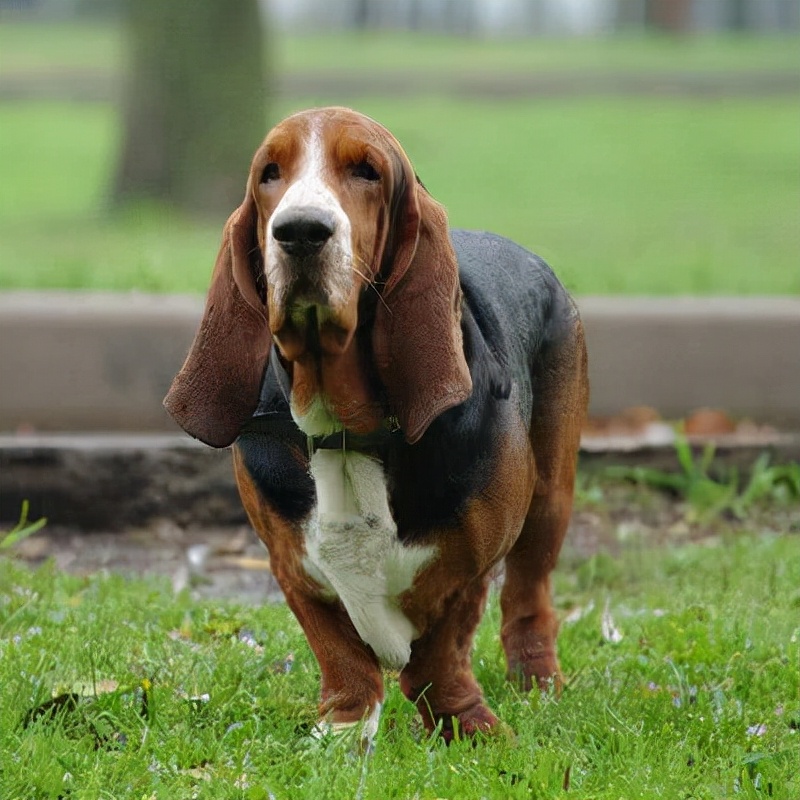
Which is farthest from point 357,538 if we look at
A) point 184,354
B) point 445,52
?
point 445,52

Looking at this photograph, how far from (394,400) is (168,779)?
3.53 ft

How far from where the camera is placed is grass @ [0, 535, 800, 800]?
364 cm

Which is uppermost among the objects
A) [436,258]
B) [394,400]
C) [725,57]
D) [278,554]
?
[436,258]

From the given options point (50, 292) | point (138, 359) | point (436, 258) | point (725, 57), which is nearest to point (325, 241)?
point (436, 258)

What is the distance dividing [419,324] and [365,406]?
23cm

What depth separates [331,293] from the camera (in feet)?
10.2

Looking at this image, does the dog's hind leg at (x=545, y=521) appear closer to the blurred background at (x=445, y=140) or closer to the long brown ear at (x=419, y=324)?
the long brown ear at (x=419, y=324)

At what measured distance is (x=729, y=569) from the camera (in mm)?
5828

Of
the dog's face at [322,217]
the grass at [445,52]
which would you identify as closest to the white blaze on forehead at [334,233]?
the dog's face at [322,217]

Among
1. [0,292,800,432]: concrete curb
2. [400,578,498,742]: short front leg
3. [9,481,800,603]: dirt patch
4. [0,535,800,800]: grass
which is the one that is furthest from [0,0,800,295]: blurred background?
[400,578,498,742]: short front leg

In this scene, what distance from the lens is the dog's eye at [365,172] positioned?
3236 millimetres

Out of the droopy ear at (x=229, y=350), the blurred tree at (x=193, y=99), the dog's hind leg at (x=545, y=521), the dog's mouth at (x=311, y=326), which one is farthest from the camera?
the blurred tree at (x=193, y=99)

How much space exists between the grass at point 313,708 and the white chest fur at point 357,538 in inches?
16.5

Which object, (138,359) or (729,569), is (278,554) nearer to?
(729,569)
